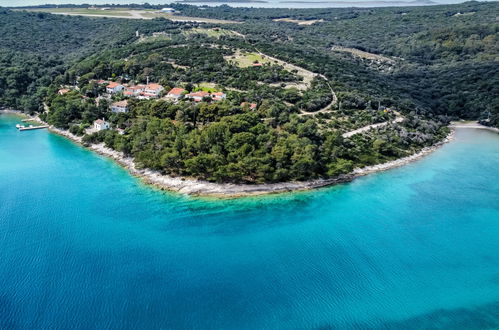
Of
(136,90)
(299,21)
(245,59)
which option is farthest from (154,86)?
(299,21)

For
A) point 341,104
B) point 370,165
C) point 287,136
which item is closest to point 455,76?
point 341,104

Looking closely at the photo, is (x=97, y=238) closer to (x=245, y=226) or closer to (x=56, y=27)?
(x=245, y=226)

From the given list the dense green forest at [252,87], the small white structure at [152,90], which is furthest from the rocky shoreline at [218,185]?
the small white structure at [152,90]

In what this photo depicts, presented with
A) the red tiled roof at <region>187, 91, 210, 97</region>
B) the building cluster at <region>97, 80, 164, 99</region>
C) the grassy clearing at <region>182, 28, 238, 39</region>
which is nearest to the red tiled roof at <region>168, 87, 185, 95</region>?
the red tiled roof at <region>187, 91, 210, 97</region>

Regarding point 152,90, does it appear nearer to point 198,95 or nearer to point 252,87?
point 198,95

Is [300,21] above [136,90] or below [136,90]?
above

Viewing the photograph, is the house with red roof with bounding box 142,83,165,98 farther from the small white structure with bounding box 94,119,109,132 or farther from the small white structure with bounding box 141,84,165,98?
the small white structure with bounding box 94,119,109,132

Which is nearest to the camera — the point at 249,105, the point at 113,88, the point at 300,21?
the point at 249,105
